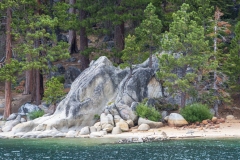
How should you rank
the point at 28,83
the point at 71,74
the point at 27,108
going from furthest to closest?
the point at 71,74 → the point at 28,83 → the point at 27,108

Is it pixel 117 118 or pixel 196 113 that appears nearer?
pixel 196 113

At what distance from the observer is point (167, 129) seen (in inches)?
1164

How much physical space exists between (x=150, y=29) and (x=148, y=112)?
6.41 m

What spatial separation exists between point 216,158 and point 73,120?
13.3m

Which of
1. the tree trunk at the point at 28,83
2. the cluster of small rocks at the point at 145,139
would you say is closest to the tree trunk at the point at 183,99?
the cluster of small rocks at the point at 145,139

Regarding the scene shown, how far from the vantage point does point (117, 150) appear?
75.2 feet

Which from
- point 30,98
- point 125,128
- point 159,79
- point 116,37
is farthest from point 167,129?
point 30,98

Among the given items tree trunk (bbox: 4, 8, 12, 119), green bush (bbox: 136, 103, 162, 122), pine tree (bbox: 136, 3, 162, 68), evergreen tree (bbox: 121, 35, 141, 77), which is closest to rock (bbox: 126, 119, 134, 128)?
green bush (bbox: 136, 103, 162, 122)

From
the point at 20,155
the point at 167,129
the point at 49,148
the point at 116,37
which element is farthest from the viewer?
the point at 116,37

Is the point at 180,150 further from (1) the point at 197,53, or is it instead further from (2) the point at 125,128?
(1) the point at 197,53

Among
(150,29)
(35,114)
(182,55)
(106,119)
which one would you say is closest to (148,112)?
(106,119)

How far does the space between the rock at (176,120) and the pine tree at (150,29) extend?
16.4ft

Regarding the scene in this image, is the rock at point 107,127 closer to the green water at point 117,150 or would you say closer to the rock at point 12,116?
the green water at point 117,150

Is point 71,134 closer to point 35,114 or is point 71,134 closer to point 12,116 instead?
point 35,114
